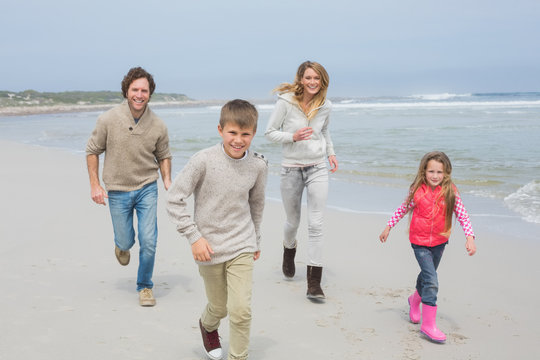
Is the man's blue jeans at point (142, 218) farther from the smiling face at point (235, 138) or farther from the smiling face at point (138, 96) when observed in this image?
the smiling face at point (235, 138)

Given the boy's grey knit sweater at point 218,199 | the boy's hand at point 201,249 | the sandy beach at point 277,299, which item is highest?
the boy's grey knit sweater at point 218,199

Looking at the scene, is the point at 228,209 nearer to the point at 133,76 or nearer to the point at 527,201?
the point at 133,76

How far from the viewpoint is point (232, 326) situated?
120 inches

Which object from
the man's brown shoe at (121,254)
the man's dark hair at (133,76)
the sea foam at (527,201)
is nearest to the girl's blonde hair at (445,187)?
the man's dark hair at (133,76)

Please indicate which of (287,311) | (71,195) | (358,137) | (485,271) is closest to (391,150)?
(358,137)

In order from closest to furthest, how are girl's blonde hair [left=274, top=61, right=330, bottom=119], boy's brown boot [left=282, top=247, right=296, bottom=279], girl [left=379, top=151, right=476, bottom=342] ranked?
girl [left=379, top=151, right=476, bottom=342]
girl's blonde hair [left=274, top=61, right=330, bottom=119]
boy's brown boot [left=282, top=247, right=296, bottom=279]

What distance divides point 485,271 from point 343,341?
1994 mm

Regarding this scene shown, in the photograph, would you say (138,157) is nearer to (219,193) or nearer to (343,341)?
(219,193)

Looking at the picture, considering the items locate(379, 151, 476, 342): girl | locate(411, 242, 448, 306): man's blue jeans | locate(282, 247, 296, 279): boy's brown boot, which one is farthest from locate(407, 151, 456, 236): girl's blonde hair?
locate(282, 247, 296, 279): boy's brown boot

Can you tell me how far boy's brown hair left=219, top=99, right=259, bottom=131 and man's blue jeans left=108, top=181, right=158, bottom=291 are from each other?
5.25 ft

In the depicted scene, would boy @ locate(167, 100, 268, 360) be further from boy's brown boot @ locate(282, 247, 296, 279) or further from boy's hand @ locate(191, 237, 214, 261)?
boy's brown boot @ locate(282, 247, 296, 279)

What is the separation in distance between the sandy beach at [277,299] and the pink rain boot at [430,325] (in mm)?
69

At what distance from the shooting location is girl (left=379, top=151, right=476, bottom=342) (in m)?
3.66

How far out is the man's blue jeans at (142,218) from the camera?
14.1 feet
